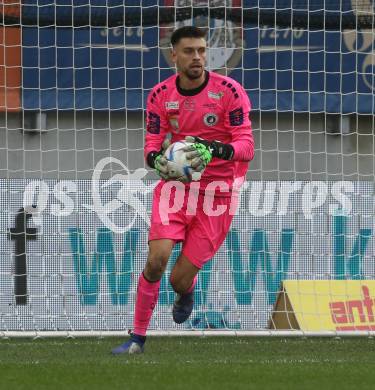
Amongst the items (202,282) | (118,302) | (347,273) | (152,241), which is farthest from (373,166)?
(152,241)

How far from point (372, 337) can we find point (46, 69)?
379 cm

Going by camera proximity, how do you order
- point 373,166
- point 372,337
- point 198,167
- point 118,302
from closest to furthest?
point 198,167, point 372,337, point 118,302, point 373,166

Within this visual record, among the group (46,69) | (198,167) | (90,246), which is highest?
(46,69)

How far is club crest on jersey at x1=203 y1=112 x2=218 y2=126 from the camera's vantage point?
25.1ft

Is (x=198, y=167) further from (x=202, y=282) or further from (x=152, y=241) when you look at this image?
(x=202, y=282)

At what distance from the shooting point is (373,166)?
10844mm

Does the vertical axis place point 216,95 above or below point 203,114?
above

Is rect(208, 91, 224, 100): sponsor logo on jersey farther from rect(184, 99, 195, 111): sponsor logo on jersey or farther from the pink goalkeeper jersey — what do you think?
rect(184, 99, 195, 111): sponsor logo on jersey

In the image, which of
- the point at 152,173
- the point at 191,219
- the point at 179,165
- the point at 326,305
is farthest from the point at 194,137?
the point at 152,173

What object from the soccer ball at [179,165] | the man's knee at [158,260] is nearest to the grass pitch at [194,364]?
the man's knee at [158,260]

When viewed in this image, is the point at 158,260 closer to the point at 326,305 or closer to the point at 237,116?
the point at 237,116

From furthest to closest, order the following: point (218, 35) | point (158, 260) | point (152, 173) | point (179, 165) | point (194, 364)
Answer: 1. point (152, 173)
2. point (218, 35)
3. point (158, 260)
4. point (179, 165)
5. point (194, 364)

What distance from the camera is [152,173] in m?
10.8

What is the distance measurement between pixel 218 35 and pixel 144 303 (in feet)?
11.6
